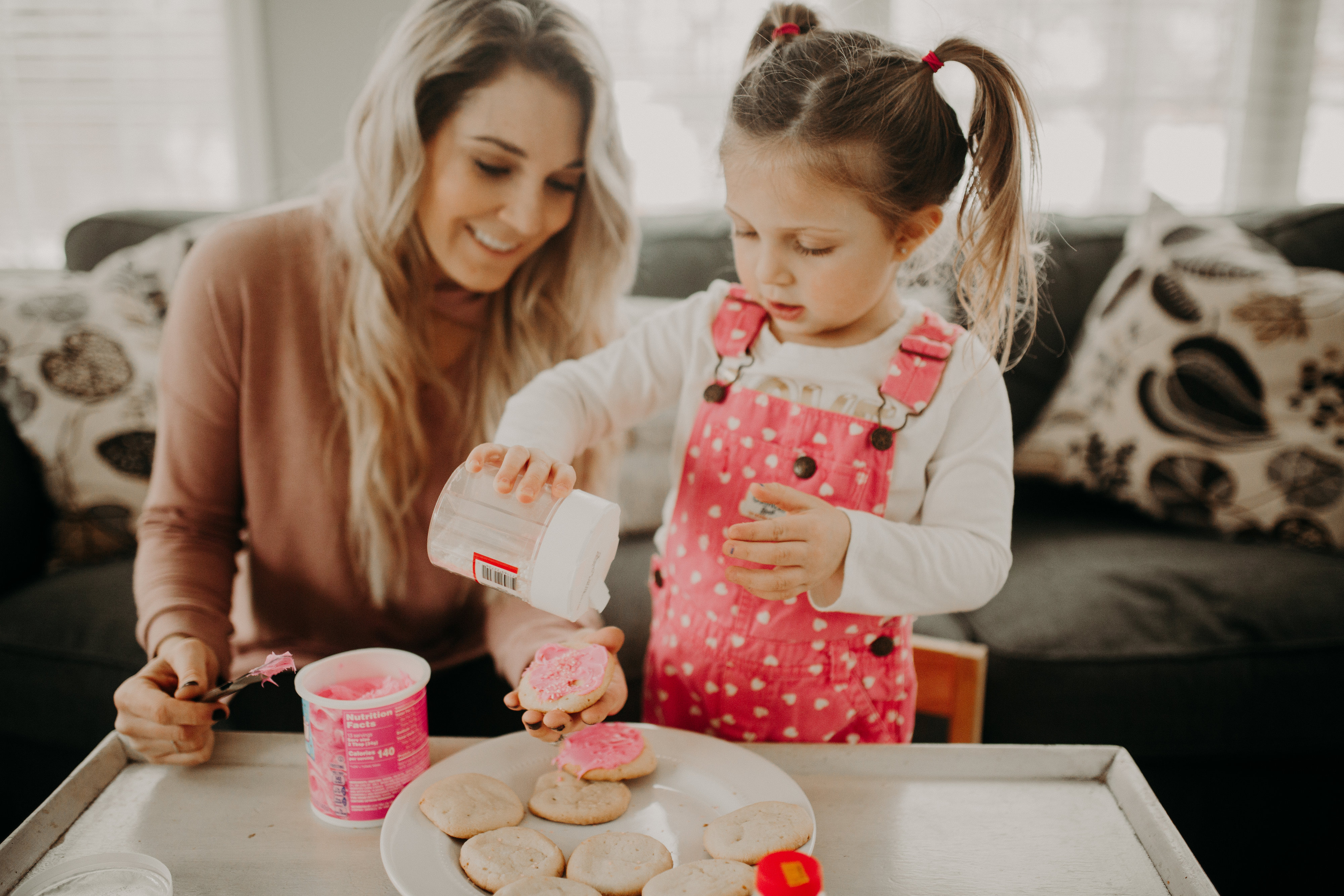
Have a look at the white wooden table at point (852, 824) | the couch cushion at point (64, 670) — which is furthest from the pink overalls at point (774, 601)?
the couch cushion at point (64, 670)

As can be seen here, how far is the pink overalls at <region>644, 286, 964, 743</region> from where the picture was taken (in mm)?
911

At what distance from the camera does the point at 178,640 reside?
0.95m

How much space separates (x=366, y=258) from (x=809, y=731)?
82 cm

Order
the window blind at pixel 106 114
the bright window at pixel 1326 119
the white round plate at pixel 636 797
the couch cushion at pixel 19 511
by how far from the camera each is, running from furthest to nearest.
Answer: the bright window at pixel 1326 119 → the window blind at pixel 106 114 → the couch cushion at pixel 19 511 → the white round plate at pixel 636 797

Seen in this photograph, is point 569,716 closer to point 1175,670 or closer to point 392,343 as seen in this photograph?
point 392,343

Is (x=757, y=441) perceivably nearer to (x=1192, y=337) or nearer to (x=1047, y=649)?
(x=1047, y=649)

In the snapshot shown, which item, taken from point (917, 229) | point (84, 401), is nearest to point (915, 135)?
point (917, 229)

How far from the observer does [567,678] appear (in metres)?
0.81

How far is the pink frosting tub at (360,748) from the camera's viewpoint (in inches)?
29.5

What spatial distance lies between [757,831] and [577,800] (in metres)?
0.16

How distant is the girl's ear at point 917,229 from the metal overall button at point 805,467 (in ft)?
0.74

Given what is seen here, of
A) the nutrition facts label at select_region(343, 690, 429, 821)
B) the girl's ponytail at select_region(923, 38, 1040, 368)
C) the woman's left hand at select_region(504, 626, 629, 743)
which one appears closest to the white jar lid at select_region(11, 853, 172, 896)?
the nutrition facts label at select_region(343, 690, 429, 821)

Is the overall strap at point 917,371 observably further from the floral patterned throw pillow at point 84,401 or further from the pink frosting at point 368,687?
the floral patterned throw pillow at point 84,401

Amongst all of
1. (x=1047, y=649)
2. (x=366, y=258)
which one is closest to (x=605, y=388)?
(x=366, y=258)
